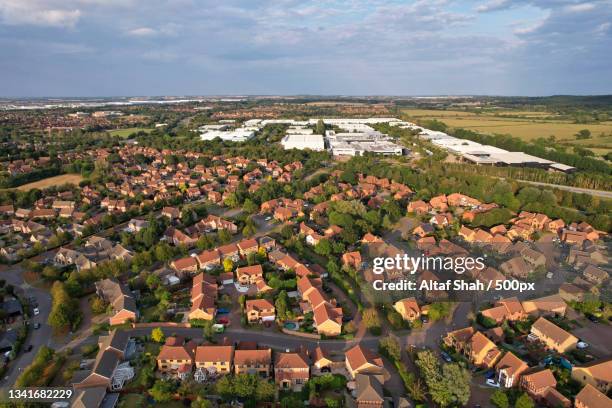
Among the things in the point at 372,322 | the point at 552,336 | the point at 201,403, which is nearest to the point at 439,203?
the point at 552,336

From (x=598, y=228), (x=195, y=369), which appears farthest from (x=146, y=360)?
(x=598, y=228)

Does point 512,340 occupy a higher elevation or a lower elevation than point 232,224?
lower

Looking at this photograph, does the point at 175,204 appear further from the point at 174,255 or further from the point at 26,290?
the point at 26,290

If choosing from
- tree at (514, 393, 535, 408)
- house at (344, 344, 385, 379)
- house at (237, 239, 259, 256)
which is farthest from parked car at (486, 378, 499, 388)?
house at (237, 239, 259, 256)

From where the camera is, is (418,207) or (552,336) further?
(418,207)

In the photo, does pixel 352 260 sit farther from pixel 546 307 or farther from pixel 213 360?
pixel 213 360

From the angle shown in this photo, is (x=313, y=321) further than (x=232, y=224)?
No
